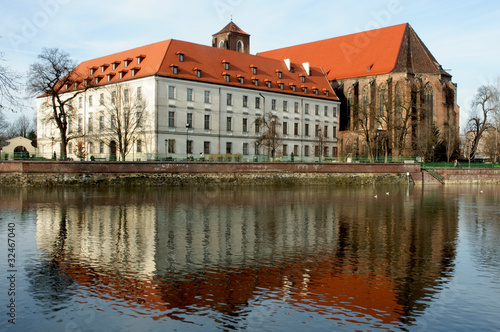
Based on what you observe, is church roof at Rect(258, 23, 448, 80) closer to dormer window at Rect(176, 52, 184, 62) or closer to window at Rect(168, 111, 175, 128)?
dormer window at Rect(176, 52, 184, 62)

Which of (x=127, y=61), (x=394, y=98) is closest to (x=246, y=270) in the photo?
(x=127, y=61)

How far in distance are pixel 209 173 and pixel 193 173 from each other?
58.8 inches

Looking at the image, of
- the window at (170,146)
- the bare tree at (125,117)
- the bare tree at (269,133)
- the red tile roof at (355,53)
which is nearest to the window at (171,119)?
the window at (170,146)

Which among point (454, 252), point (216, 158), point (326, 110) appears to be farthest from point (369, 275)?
point (326, 110)

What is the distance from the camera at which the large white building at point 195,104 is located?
56656mm

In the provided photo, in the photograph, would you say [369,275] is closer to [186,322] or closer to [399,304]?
[399,304]

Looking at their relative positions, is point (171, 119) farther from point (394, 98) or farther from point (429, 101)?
point (429, 101)

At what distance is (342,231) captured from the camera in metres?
22.0

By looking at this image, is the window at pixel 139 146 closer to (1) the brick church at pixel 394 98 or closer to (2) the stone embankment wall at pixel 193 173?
(2) the stone embankment wall at pixel 193 173

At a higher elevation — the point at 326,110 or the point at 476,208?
the point at 326,110

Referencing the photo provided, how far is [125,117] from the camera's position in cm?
5559

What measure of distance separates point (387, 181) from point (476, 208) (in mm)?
25034

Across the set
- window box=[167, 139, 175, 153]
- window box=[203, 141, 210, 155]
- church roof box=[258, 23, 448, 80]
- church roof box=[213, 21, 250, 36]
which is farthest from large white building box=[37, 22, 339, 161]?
church roof box=[213, 21, 250, 36]

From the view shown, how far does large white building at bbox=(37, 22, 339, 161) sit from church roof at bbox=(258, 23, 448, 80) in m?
8.30
